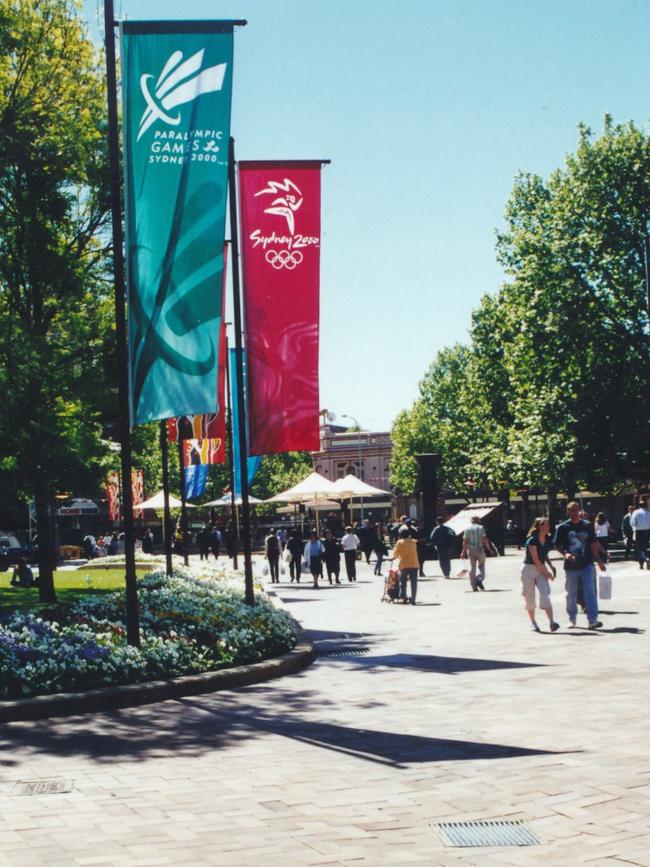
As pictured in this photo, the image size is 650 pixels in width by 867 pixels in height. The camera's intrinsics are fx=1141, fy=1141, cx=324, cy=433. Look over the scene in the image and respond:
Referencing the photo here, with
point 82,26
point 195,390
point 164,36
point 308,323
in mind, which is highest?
point 82,26

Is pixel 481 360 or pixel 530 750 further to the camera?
pixel 481 360

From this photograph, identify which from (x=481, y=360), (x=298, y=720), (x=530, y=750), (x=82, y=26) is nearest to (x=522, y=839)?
(x=530, y=750)

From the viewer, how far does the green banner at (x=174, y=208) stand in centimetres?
1173

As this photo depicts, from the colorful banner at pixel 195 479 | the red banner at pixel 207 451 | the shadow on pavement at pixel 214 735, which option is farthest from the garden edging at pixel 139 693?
the colorful banner at pixel 195 479

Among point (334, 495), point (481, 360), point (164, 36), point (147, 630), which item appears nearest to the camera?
point (164, 36)

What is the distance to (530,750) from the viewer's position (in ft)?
25.6

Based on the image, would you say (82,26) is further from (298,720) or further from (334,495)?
(334,495)

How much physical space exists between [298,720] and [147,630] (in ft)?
13.6

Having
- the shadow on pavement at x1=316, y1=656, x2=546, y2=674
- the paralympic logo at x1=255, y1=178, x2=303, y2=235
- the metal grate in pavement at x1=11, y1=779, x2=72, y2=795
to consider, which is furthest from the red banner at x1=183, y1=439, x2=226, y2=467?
the metal grate in pavement at x1=11, y1=779, x2=72, y2=795

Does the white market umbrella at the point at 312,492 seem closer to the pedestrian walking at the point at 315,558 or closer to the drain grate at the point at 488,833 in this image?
the pedestrian walking at the point at 315,558

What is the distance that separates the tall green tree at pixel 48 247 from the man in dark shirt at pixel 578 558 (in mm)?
8710

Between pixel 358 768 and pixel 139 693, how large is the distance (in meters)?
3.69

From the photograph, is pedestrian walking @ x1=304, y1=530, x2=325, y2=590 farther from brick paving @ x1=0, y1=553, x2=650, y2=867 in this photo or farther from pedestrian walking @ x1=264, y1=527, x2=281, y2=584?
brick paving @ x1=0, y1=553, x2=650, y2=867

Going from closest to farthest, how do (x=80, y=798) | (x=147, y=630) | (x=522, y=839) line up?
(x=522, y=839), (x=80, y=798), (x=147, y=630)
